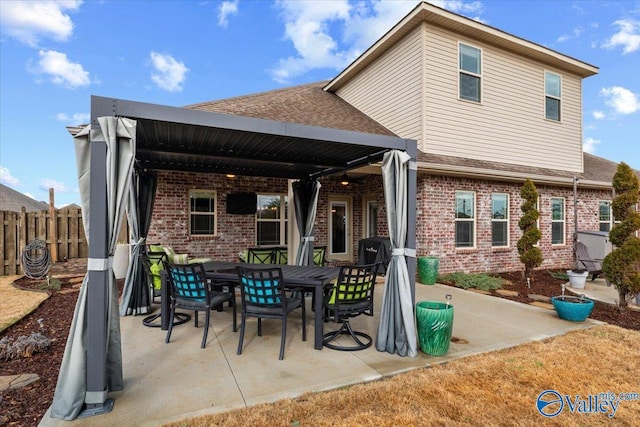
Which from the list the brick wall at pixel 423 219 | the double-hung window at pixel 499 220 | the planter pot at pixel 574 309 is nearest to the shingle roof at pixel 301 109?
the brick wall at pixel 423 219

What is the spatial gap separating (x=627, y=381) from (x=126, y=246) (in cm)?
894

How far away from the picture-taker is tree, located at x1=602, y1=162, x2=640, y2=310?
17.4 feet

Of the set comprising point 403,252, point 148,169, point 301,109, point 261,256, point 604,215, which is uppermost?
point 301,109

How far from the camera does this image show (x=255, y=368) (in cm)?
323

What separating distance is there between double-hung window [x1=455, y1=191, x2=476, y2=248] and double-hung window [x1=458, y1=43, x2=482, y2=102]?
8.53 feet

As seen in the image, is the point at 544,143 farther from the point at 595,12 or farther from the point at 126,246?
the point at 126,246

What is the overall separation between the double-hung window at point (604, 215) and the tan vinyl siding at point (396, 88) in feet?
24.6

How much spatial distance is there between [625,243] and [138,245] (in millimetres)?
8127

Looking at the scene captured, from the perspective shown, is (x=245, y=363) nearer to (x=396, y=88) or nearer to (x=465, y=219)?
(x=465, y=219)

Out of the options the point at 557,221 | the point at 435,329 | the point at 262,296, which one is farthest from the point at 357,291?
the point at 557,221

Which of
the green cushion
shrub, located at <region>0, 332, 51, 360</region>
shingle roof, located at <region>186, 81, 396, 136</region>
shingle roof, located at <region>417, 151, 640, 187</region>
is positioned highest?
shingle roof, located at <region>186, 81, 396, 136</region>

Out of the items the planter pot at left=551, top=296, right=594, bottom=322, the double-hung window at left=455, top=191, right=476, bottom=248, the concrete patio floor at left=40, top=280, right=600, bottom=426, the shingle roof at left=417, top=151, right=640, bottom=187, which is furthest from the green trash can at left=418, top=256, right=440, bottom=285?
the planter pot at left=551, top=296, right=594, bottom=322

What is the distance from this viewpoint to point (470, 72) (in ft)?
27.9

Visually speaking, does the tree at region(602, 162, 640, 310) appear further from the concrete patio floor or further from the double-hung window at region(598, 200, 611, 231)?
the double-hung window at region(598, 200, 611, 231)
